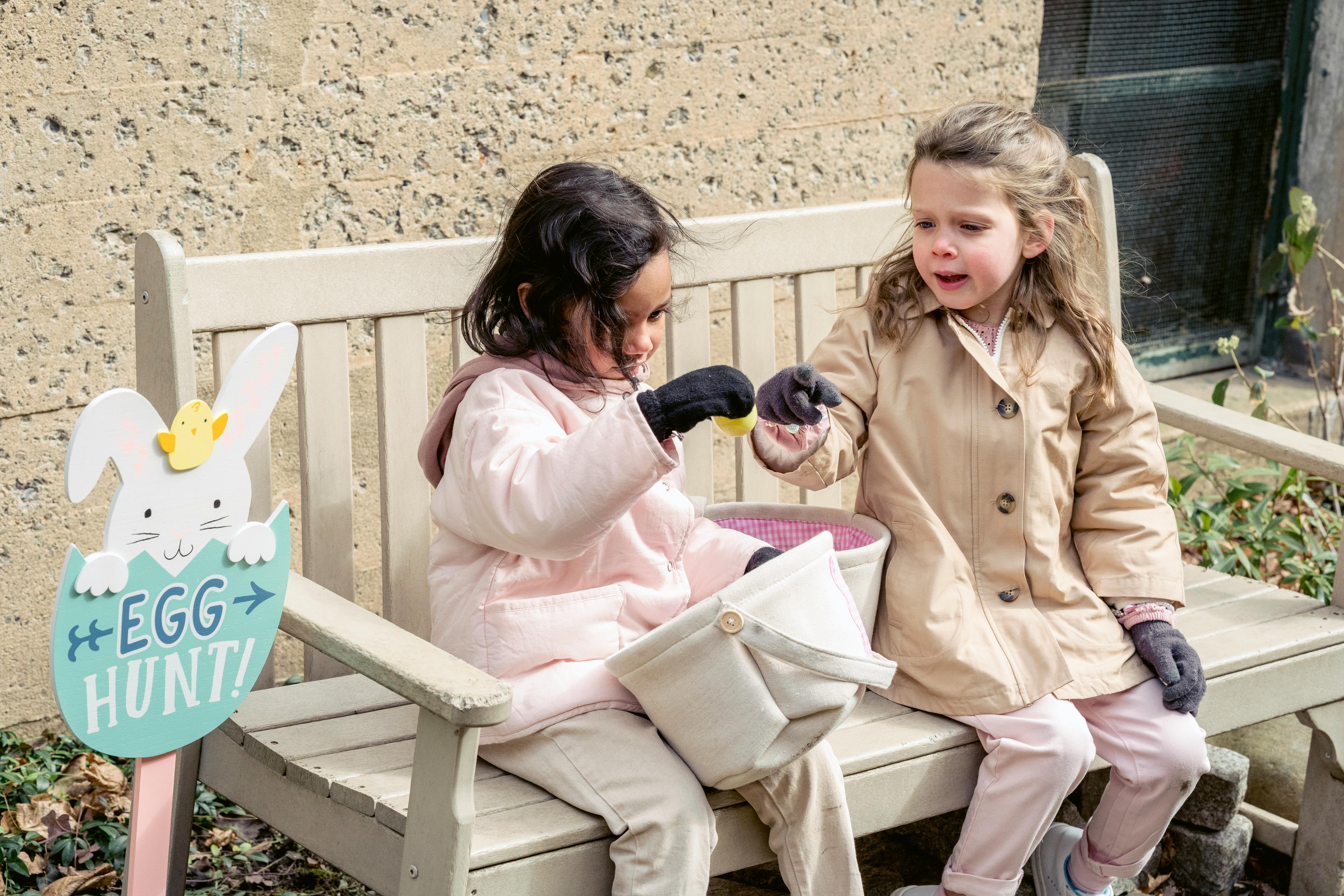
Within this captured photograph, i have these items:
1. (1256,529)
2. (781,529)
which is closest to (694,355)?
(781,529)

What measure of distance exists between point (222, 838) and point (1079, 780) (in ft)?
4.99

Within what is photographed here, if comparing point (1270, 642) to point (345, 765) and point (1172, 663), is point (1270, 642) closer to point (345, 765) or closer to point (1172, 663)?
point (1172, 663)

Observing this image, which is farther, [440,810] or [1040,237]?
[1040,237]

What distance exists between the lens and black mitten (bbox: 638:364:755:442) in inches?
65.2

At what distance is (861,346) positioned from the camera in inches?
86.6

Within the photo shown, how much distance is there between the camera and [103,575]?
143 cm

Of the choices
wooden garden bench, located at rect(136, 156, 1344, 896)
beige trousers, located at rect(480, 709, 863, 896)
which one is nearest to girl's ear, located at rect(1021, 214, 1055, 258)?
wooden garden bench, located at rect(136, 156, 1344, 896)

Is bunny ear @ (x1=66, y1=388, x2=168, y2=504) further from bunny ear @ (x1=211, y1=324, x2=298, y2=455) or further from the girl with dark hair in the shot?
the girl with dark hair

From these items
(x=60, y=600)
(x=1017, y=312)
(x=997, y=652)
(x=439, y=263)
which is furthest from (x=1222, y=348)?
(x=60, y=600)

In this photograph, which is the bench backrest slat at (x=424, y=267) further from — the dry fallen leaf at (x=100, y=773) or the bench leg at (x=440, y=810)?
the dry fallen leaf at (x=100, y=773)

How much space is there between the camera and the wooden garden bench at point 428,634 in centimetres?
165

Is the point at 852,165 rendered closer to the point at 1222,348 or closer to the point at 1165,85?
the point at 1222,348

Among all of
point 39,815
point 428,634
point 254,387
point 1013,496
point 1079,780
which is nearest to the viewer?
point 254,387

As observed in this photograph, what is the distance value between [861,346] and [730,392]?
58 centimetres
